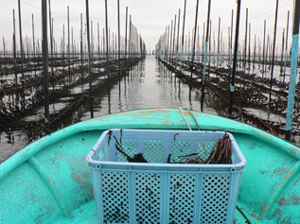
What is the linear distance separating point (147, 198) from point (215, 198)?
0.54 m

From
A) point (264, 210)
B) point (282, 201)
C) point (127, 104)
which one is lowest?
point (127, 104)

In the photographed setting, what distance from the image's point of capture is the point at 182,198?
2.16 metres

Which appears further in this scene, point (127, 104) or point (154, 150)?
point (127, 104)

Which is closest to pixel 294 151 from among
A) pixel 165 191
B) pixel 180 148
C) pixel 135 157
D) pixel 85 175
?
pixel 180 148

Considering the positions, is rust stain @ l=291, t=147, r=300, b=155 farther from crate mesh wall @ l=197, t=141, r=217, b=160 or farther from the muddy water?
the muddy water

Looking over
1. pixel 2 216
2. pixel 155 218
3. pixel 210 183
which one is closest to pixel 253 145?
pixel 210 183

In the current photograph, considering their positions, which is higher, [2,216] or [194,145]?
[194,145]

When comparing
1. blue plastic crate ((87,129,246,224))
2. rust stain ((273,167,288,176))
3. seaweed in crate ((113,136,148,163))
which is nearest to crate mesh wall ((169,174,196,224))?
blue plastic crate ((87,129,246,224))

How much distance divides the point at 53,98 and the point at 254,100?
11446 millimetres

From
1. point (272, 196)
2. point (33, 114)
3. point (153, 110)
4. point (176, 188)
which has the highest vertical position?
point (153, 110)

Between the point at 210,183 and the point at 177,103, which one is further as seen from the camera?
the point at 177,103

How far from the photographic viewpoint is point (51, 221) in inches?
99.3

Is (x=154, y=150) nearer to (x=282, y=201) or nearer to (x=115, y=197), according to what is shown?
(x=115, y=197)

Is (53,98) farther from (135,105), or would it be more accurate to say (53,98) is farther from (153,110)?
(153,110)
